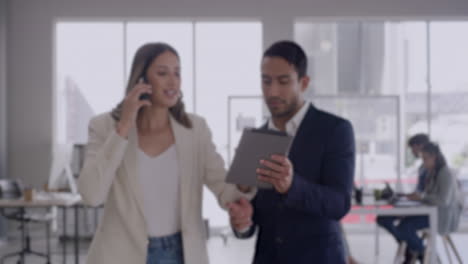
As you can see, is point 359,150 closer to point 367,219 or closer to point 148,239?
point 367,219

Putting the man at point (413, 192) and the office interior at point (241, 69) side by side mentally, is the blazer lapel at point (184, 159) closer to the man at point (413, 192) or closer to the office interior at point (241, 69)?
the man at point (413, 192)

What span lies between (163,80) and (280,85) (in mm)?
413

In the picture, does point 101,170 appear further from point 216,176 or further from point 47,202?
point 47,202

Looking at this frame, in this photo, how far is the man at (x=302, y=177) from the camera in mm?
1668

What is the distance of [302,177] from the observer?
5.47 feet

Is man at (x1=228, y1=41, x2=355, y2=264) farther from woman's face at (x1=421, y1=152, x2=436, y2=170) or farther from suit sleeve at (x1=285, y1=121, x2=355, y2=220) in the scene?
woman's face at (x1=421, y1=152, x2=436, y2=170)

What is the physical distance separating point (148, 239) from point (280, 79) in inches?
27.5

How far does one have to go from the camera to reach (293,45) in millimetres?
1786

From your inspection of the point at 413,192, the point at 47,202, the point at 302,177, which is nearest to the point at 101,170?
the point at 302,177

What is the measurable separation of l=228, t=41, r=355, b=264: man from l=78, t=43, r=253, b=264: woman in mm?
137

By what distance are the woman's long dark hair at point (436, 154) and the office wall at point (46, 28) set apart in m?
3.80

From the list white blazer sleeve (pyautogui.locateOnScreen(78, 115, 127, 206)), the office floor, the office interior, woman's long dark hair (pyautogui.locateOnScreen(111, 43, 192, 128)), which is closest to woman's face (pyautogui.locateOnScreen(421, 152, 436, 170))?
the office floor

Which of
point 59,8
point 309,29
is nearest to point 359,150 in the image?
point 309,29

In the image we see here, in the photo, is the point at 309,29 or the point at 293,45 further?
the point at 309,29
